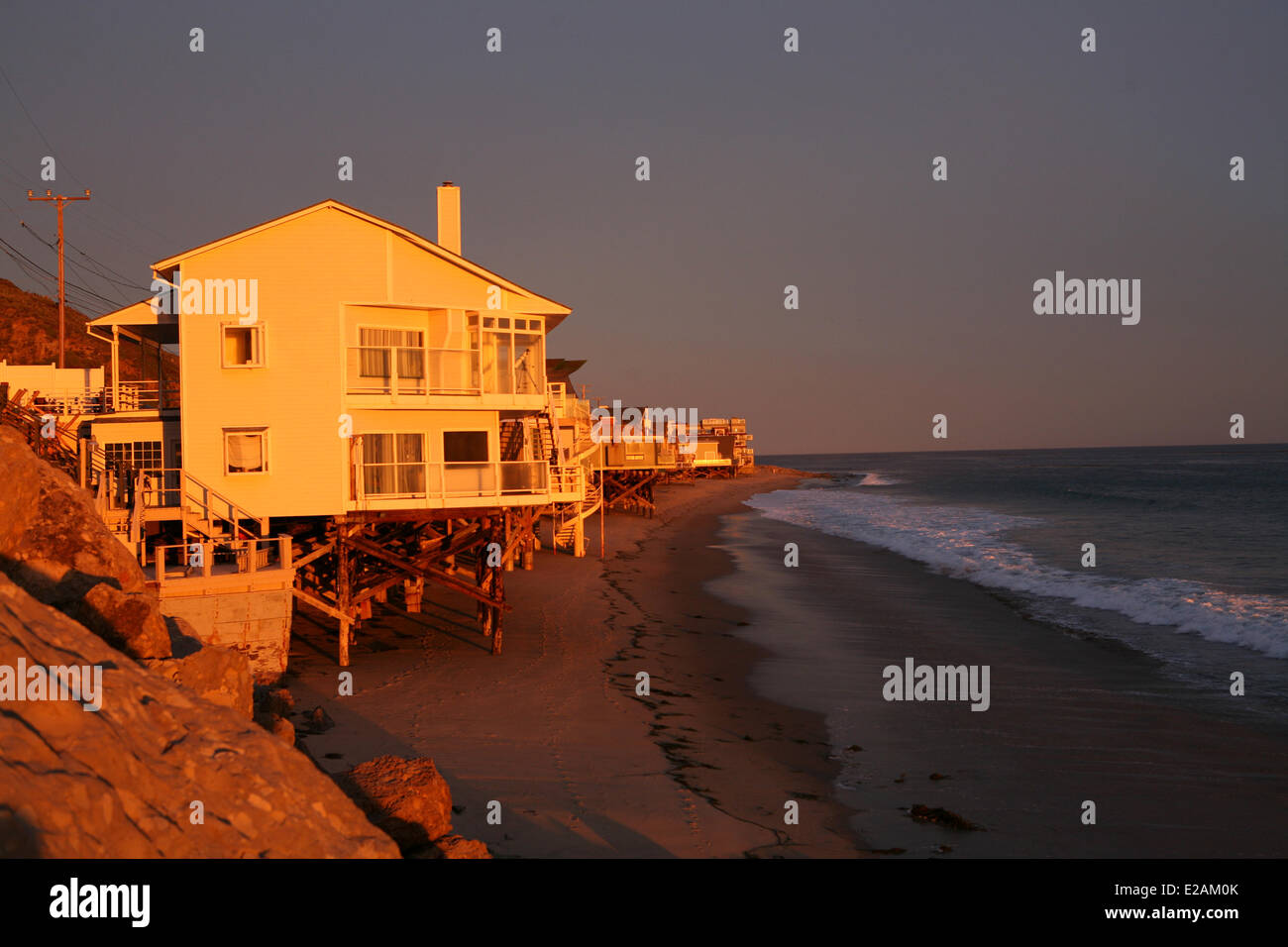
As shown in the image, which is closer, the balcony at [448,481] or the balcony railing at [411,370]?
the balcony at [448,481]

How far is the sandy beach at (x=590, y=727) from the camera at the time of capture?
33.3ft

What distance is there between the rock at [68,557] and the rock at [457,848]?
135 inches

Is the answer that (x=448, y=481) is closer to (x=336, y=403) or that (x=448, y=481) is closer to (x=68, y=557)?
(x=336, y=403)

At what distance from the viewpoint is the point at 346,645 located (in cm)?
1806

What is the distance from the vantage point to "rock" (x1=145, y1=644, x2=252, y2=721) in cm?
862

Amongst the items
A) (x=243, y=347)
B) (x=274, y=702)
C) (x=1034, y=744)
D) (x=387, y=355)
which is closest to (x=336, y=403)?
(x=387, y=355)

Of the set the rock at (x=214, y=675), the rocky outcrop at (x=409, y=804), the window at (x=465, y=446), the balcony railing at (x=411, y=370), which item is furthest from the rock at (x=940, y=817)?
the balcony railing at (x=411, y=370)

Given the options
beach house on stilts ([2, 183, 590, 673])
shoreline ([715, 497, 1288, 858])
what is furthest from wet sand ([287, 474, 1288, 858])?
beach house on stilts ([2, 183, 590, 673])

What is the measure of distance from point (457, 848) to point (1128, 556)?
3525 cm

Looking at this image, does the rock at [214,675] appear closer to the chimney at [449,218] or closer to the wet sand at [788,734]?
the wet sand at [788,734]

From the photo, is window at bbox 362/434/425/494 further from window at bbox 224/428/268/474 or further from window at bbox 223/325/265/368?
window at bbox 223/325/265/368
